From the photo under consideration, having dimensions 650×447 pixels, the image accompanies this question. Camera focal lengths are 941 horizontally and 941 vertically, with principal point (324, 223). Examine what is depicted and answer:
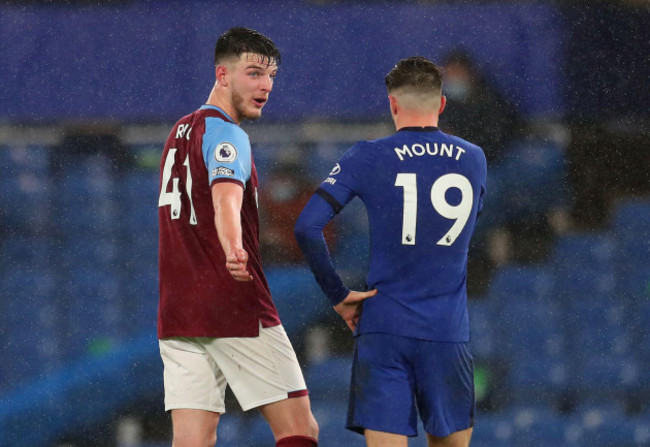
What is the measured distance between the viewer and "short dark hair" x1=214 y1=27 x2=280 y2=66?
118 inches

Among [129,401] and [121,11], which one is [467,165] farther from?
[121,11]

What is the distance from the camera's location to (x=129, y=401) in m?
7.58

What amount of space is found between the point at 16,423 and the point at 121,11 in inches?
141

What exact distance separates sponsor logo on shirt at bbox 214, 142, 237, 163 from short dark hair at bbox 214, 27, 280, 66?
0.40m

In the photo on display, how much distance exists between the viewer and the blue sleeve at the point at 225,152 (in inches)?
106

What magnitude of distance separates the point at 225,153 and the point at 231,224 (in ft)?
0.81

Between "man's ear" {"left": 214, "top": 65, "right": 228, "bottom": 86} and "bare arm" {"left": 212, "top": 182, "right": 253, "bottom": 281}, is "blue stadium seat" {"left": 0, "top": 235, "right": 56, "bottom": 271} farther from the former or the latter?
"bare arm" {"left": 212, "top": 182, "right": 253, "bottom": 281}

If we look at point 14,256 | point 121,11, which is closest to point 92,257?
point 14,256

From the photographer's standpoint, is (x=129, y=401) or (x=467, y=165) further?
(x=129, y=401)

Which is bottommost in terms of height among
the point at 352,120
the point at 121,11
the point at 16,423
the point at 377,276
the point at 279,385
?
the point at 16,423

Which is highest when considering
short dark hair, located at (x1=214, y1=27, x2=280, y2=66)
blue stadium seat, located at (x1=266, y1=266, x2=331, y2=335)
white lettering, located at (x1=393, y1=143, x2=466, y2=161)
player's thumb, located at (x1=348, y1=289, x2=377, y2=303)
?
short dark hair, located at (x1=214, y1=27, x2=280, y2=66)

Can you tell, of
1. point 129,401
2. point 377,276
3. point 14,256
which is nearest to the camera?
point 377,276

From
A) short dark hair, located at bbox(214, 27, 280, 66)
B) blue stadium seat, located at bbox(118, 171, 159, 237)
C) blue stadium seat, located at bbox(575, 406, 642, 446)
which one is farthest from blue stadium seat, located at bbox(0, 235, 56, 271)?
short dark hair, located at bbox(214, 27, 280, 66)

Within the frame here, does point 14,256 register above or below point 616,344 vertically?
above
